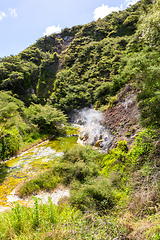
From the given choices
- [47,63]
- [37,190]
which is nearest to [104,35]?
[47,63]

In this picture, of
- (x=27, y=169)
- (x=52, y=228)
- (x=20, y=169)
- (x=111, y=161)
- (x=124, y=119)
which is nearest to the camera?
(x=52, y=228)

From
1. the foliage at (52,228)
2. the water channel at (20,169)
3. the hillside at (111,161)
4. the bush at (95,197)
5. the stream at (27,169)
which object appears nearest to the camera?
the foliage at (52,228)

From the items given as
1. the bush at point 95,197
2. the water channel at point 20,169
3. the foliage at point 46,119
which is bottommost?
the bush at point 95,197

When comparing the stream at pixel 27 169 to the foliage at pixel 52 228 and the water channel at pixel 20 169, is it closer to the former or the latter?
the water channel at pixel 20 169

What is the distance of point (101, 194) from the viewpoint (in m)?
3.98

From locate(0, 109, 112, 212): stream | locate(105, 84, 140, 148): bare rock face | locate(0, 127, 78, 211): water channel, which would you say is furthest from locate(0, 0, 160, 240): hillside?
locate(0, 127, 78, 211): water channel

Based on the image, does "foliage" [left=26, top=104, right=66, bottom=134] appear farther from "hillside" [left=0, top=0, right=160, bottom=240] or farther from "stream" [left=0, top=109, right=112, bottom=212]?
"stream" [left=0, top=109, right=112, bottom=212]

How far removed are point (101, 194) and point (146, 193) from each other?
4.82ft

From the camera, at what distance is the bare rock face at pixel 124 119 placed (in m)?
6.97

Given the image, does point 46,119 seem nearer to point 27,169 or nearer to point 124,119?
point 27,169

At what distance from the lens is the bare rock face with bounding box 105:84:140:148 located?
6.97 metres

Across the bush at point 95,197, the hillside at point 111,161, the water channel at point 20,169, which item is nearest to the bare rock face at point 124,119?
the hillside at point 111,161

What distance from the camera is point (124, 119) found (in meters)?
8.27

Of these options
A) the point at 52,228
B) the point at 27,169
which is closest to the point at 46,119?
the point at 27,169
